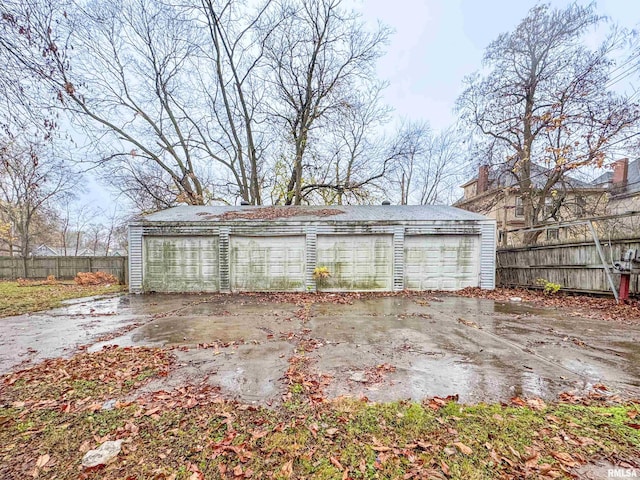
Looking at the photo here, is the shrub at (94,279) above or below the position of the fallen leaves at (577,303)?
below

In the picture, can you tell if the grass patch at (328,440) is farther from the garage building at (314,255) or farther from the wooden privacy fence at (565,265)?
the garage building at (314,255)

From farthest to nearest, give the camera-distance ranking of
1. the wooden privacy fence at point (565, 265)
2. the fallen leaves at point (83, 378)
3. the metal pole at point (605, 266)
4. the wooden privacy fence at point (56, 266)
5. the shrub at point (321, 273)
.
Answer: the wooden privacy fence at point (56, 266) < the shrub at point (321, 273) < the wooden privacy fence at point (565, 265) < the metal pole at point (605, 266) < the fallen leaves at point (83, 378)

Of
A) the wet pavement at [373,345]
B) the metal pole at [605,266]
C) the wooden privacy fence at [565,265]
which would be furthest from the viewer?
the wooden privacy fence at [565,265]

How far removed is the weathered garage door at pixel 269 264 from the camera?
9.56 m

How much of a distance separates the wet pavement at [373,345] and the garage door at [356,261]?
101 inches

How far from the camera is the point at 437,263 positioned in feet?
31.5

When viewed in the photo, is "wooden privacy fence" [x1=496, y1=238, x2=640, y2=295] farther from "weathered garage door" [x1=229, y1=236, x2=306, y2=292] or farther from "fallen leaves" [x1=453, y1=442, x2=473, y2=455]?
"fallen leaves" [x1=453, y1=442, x2=473, y2=455]

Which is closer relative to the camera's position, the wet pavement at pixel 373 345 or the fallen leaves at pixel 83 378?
the fallen leaves at pixel 83 378

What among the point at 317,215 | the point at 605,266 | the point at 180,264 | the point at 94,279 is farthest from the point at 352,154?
the point at 94,279

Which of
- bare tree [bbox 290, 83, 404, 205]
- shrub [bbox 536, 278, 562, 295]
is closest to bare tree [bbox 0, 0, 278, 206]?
bare tree [bbox 290, 83, 404, 205]

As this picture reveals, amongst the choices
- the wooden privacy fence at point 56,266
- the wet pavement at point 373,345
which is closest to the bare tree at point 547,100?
the wet pavement at point 373,345

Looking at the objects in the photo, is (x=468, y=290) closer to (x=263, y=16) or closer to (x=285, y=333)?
(x=285, y=333)

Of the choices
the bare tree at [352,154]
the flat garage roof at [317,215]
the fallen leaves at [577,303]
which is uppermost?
the bare tree at [352,154]

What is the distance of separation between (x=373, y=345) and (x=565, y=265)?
763 centimetres
